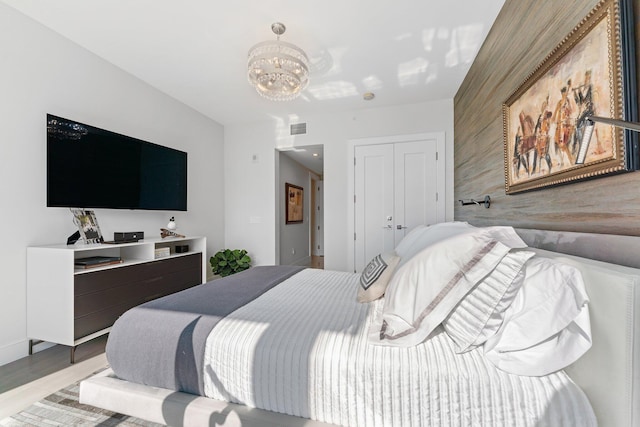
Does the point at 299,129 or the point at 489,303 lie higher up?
the point at 299,129

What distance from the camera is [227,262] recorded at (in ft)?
13.1

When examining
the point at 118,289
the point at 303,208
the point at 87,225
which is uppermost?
the point at 303,208

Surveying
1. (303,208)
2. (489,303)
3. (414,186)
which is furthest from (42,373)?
(303,208)

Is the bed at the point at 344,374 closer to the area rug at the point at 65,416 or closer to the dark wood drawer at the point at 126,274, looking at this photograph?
the area rug at the point at 65,416

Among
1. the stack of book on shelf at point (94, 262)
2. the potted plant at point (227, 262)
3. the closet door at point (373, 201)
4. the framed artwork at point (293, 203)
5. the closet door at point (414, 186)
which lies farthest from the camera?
the framed artwork at point (293, 203)

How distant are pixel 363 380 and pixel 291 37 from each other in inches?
103

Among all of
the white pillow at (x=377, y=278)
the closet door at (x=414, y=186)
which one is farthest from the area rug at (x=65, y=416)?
the closet door at (x=414, y=186)

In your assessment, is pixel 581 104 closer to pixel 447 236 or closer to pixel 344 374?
pixel 447 236

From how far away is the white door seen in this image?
365 centimetres

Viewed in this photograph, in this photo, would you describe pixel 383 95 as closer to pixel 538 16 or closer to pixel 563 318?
pixel 538 16

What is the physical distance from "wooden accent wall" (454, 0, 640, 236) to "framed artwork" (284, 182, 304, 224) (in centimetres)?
306

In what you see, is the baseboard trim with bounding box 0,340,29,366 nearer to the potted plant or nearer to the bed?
the bed

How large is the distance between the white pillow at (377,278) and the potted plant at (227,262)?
2.69m

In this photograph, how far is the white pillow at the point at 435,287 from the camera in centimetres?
104
